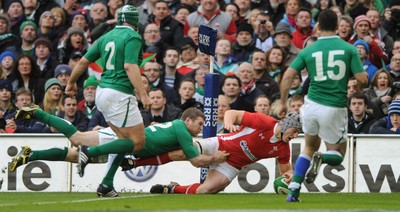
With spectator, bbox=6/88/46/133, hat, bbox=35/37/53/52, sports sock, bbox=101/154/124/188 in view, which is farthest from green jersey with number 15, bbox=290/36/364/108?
hat, bbox=35/37/53/52

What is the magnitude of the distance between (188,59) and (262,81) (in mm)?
1735

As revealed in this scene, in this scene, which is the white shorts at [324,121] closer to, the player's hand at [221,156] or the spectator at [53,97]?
the player's hand at [221,156]

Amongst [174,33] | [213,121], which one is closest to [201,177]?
[213,121]

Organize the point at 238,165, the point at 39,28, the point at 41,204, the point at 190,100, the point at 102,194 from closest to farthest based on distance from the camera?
the point at 41,204 < the point at 102,194 < the point at 238,165 < the point at 190,100 < the point at 39,28

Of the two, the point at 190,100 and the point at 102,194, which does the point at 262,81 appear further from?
the point at 102,194

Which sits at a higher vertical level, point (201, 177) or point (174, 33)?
point (174, 33)

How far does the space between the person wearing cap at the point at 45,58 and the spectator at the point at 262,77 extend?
3.80m

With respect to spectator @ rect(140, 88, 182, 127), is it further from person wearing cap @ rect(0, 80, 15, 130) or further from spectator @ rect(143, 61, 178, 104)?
person wearing cap @ rect(0, 80, 15, 130)

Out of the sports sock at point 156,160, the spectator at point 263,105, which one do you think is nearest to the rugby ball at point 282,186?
the sports sock at point 156,160

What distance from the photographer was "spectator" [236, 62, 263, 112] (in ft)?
66.1

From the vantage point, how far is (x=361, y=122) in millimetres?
18922

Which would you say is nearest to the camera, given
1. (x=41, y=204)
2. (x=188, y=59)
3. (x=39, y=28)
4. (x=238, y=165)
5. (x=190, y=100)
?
(x=41, y=204)

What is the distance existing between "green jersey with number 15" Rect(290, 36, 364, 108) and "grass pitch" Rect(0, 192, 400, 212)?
1.19 metres

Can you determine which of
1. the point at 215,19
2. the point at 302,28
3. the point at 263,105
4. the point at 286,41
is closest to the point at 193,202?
the point at 263,105
